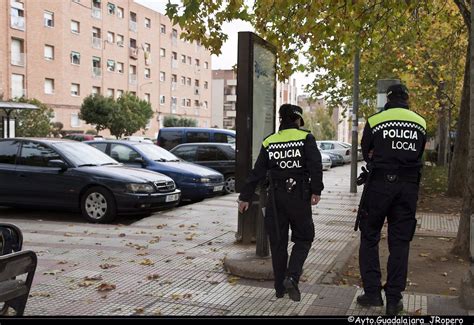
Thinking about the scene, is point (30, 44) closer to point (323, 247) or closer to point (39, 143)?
point (39, 143)

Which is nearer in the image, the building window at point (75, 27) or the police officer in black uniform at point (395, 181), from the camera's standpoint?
the police officer in black uniform at point (395, 181)

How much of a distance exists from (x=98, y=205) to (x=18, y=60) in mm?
38167

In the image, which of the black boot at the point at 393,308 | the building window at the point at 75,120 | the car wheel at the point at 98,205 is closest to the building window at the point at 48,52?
the building window at the point at 75,120

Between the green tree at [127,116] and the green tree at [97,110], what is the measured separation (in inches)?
22.8

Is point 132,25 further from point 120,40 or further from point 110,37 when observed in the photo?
point 110,37

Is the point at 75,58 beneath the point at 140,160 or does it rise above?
above

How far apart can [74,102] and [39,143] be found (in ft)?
137

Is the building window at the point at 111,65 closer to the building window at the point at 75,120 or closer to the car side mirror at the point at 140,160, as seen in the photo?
the building window at the point at 75,120

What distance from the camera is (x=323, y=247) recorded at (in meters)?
7.37

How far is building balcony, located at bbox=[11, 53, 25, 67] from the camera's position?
42.3 metres

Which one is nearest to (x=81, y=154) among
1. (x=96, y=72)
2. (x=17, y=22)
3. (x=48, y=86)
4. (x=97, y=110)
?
(x=17, y=22)

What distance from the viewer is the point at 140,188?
9.40 meters

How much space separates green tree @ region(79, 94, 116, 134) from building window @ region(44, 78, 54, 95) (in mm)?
3042

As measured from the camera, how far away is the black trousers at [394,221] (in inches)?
172
